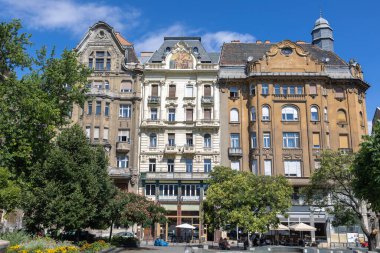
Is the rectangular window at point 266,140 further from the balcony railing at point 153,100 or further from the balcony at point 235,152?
the balcony railing at point 153,100

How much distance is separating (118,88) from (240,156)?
17.0m

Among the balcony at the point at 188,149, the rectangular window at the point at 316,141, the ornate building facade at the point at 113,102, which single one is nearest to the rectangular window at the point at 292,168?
the rectangular window at the point at 316,141

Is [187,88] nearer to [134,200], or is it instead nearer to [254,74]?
[254,74]

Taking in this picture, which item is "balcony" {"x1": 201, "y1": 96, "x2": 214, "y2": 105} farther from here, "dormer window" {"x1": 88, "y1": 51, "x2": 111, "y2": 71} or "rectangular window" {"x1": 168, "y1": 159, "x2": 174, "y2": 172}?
"dormer window" {"x1": 88, "y1": 51, "x2": 111, "y2": 71}

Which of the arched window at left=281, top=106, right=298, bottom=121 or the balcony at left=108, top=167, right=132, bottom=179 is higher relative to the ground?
the arched window at left=281, top=106, right=298, bottom=121

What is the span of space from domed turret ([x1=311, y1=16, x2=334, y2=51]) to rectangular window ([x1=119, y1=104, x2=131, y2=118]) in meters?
28.6

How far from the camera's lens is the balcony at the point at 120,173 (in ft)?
156

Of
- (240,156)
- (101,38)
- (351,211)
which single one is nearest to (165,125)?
(240,156)

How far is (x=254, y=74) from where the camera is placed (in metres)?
50.0

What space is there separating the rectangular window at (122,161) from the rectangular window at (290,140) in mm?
18710

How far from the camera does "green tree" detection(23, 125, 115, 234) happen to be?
76.6 ft

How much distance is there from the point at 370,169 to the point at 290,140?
90.9 feet

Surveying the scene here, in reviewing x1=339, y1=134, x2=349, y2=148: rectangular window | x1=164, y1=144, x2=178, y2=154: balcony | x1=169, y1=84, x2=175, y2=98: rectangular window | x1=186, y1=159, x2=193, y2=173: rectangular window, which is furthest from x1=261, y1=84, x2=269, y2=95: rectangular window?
x1=164, y1=144, x2=178, y2=154: balcony

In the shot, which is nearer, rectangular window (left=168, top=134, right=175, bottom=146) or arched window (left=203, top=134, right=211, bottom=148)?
arched window (left=203, top=134, right=211, bottom=148)
